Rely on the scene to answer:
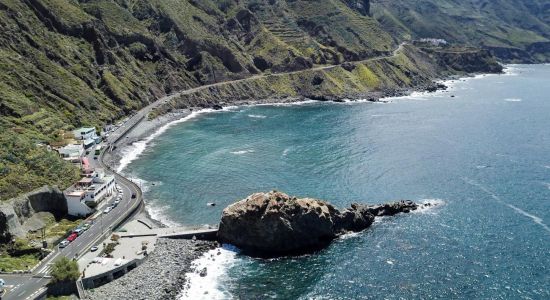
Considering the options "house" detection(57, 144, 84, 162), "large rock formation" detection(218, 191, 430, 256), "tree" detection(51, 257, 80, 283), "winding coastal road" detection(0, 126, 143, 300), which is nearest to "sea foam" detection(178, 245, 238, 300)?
"large rock formation" detection(218, 191, 430, 256)

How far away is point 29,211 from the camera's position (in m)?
99.9

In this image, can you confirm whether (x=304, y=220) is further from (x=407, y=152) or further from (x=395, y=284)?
(x=407, y=152)

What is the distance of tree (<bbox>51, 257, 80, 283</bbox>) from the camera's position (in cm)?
7850

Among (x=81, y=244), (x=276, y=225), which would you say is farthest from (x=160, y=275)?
(x=276, y=225)

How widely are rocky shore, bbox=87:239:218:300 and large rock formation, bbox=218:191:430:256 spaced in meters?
5.49

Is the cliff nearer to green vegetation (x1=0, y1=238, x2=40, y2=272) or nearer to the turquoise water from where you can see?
green vegetation (x1=0, y1=238, x2=40, y2=272)

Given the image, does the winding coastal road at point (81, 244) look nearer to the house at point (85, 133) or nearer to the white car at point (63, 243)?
the white car at point (63, 243)

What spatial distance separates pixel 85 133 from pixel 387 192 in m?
89.0

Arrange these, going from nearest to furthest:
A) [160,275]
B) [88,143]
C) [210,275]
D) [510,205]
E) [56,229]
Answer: [160,275], [210,275], [56,229], [510,205], [88,143]

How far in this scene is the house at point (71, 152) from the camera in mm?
133625

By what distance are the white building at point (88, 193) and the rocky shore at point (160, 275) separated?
66.0 ft

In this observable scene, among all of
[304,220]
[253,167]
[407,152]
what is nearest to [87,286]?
[304,220]

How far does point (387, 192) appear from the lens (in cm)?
12650

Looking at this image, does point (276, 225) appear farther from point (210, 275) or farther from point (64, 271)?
point (64, 271)
